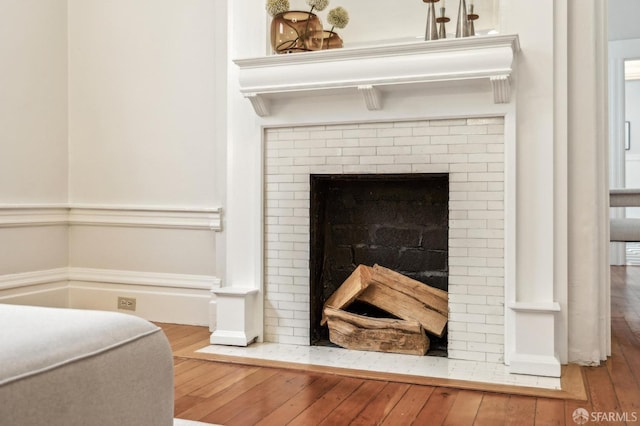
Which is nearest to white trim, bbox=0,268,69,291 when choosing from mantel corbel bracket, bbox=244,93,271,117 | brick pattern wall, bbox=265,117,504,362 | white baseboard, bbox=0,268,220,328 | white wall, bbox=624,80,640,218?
white baseboard, bbox=0,268,220,328

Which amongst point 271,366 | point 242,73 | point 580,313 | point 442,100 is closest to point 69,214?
point 242,73

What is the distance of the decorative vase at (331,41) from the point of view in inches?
116

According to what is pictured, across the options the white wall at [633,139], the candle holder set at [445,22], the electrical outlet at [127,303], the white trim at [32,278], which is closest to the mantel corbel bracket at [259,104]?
the candle holder set at [445,22]

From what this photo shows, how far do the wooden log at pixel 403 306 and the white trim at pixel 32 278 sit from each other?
6.38ft

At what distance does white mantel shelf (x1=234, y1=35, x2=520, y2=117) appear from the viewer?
95.4 inches

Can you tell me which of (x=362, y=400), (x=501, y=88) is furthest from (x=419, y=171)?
(x=362, y=400)

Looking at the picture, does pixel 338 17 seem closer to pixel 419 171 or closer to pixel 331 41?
pixel 331 41

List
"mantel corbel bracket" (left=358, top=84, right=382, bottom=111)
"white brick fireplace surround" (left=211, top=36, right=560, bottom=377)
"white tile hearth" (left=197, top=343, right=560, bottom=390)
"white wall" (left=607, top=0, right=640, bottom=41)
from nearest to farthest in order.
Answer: "white tile hearth" (left=197, top=343, right=560, bottom=390) < "white brick fireplace surround" (left=211, top=36, right=560, bottom=377) < "mantel corbel bracket" (left=358, top=84, right=382, bottom=111) < "white wall" (left=607, top=0, right=640, bottom=41)

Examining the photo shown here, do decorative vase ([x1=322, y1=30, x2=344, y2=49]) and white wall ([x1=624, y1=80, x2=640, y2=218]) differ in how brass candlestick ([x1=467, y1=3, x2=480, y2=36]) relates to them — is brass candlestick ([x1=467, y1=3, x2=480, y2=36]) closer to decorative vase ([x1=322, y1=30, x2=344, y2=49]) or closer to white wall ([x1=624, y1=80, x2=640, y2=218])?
decorative vase ([x1=322, y1=30, x2=344, y2=49])

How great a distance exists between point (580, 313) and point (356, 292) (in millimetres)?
989

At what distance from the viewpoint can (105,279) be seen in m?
3.61

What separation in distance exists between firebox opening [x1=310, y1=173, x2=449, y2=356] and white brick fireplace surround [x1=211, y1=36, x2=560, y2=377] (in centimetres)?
11

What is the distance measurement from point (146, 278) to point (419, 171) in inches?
69.9

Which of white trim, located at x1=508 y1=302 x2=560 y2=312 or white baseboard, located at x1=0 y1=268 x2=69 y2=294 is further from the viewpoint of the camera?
white baseboard, located at x1=0 y1=268 x2=69 y2=294
